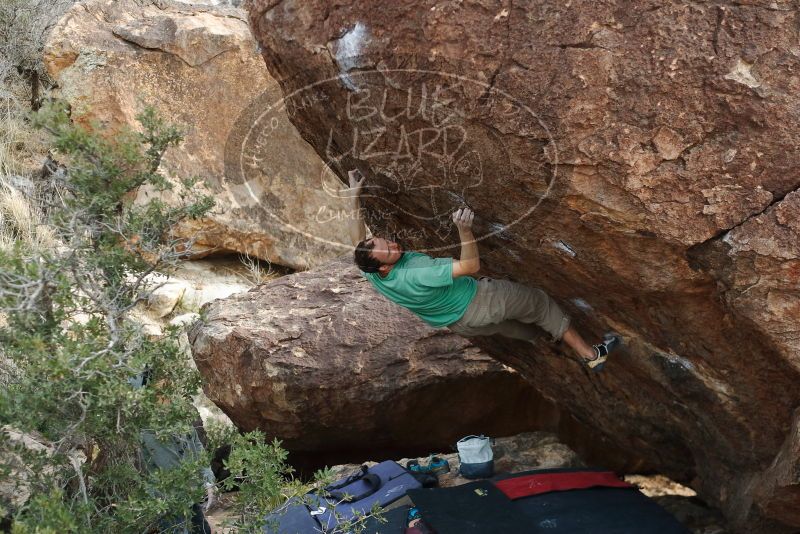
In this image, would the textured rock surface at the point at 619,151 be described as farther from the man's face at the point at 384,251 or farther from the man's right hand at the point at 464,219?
the man's face at the point at 384,251

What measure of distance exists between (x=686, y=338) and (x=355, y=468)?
9.87ft

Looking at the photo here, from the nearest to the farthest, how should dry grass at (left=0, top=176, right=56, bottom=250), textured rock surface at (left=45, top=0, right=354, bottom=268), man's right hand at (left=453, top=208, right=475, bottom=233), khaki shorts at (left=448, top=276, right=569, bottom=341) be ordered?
man's right hand at (left=453, top=208, right=475, bottom=233)
khaki shorts at (left=448, top=276, right=569, bottom=341)
dry grass at (left=0, top=176, right=56, bottom=250)
textured rock surface at (left=45, top=0, right=354, bottom=268)

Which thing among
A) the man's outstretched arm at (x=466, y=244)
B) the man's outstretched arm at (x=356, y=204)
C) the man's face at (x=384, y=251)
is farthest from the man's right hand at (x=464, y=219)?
the man's outstretched arm at (x=356, y=204)

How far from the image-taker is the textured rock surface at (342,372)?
228 inches

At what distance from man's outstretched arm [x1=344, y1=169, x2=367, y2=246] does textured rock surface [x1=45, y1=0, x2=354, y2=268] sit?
447 centimetres

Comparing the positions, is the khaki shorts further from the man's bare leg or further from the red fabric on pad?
the red fabric on pad

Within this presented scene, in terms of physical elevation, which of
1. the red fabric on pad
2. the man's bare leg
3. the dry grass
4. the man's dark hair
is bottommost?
the red fabric on pad

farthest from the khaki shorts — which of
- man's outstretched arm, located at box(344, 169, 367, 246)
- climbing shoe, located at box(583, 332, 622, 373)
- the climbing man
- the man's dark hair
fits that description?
man's outstretched arm, located at box(344, 169, 367, 246)

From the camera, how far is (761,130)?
8.76 feet

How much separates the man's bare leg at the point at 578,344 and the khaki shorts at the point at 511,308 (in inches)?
1.3

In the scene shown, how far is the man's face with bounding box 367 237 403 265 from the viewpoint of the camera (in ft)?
12.8

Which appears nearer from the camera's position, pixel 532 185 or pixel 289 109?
pixel 532 185

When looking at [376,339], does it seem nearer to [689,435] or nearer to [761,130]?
[689,435]

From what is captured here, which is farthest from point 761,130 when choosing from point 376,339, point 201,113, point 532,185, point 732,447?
point 201,113
